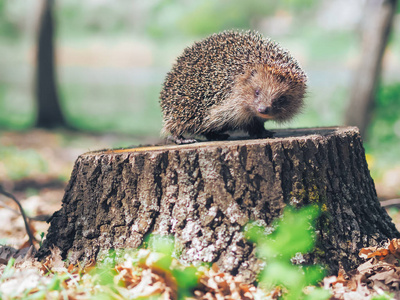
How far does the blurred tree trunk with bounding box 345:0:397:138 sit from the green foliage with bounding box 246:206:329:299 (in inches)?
359

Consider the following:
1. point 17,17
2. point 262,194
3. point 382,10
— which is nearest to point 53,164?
point 262,194

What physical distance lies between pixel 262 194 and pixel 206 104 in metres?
1.76

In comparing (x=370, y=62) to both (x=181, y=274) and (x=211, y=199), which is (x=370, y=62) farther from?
(x=181, y=274)

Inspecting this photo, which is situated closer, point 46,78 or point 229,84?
point 229,84

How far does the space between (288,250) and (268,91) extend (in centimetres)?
222

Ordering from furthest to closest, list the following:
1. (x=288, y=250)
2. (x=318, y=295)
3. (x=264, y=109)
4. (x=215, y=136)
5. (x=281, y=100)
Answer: (x=215, y=136) → (x=281, y=100) → (x=264, y=109) → (x=288, y=250) → (x=318, y=295)

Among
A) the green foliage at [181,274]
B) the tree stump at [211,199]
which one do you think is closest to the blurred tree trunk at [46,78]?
the tree stump at [211,199]

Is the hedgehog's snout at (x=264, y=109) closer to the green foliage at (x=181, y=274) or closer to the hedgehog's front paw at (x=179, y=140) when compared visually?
the hedgehog's front paw at (x=179, y=140)

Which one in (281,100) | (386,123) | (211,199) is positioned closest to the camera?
(211,199)

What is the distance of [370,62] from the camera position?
12031 mm

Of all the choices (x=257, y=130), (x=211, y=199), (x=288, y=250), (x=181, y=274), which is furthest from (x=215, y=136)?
(x=181, y=274)

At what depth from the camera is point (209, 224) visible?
148 inches

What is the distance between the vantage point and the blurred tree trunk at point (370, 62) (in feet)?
37.8

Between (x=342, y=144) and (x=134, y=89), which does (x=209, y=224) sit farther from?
(x=134, y=89)
